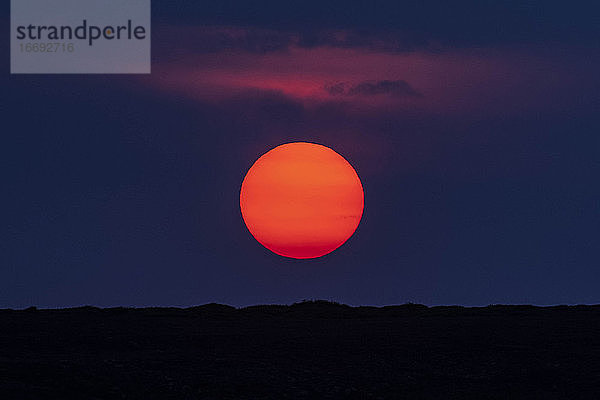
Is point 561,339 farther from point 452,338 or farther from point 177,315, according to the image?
point 177,315

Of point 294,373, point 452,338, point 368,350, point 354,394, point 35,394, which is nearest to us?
point 35,394

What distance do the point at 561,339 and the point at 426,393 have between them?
14.6 metres

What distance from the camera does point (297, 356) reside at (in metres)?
43.8

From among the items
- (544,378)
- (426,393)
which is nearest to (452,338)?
(544,378)

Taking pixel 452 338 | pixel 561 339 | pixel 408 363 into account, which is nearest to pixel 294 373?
pixel 408 363

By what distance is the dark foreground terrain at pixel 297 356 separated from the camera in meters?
36.4

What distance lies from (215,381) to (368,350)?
1090cm

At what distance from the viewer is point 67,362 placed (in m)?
38.2

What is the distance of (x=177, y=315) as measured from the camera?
62.9 meters

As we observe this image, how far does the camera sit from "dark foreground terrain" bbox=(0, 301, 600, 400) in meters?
36.4

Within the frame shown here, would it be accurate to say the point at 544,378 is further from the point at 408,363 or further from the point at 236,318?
the point at 236,318

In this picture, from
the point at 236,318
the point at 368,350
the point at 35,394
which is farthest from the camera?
the point at 236,318

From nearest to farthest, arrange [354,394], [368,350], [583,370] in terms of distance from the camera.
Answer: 1. [354,394]
2. [583,370]
3. [368,350]

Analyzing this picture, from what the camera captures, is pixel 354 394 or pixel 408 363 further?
pixel 408 363
